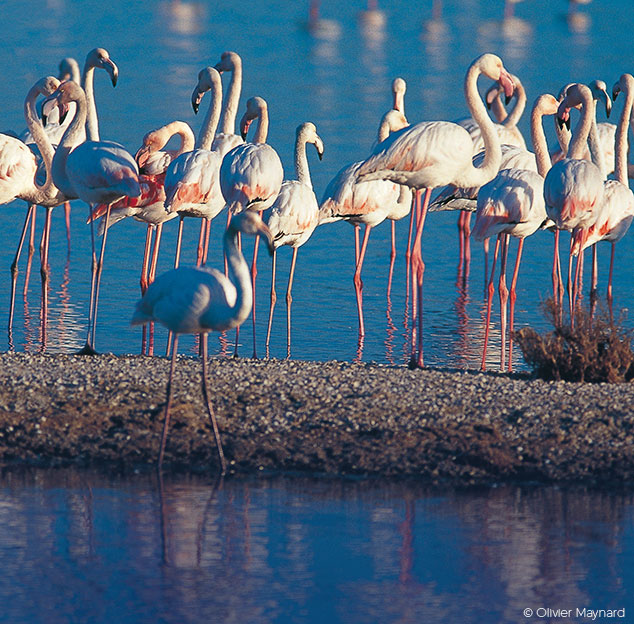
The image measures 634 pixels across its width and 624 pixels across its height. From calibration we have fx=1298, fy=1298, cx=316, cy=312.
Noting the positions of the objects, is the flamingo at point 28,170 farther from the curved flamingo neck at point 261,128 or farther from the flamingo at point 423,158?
the flamingo at point 423,158

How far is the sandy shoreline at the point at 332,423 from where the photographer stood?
758 cm

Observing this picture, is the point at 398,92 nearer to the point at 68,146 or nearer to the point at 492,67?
the point at 492,67

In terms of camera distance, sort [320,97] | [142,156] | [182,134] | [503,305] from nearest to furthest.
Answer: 1. [503,305]
2. [142,156]
3. [182,134]
4. [320,97]

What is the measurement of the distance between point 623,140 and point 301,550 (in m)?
8.02

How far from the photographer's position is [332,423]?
7977 millimetres

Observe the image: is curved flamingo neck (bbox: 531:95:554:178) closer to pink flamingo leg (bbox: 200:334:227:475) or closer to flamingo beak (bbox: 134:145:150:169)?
flamingo beak (bbox: 134:145:150:169)

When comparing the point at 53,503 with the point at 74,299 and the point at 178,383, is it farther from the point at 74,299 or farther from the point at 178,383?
the point at 74,299

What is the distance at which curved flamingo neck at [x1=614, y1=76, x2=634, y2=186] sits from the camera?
12758mm

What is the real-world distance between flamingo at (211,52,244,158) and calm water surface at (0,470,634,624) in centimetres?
506

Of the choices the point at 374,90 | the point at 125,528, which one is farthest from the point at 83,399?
the point at 374,90

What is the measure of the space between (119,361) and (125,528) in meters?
3.07

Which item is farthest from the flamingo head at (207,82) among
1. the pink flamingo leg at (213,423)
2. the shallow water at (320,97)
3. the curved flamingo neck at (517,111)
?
the pink flamingo leg at (213,423)

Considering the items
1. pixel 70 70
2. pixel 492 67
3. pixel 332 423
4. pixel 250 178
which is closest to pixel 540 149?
pixel 492 67

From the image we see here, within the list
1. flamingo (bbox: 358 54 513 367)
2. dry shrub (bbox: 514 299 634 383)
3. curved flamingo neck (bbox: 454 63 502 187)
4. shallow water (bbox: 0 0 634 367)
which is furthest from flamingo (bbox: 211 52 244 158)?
dry shrub (bbox: 514 299 634 383)
